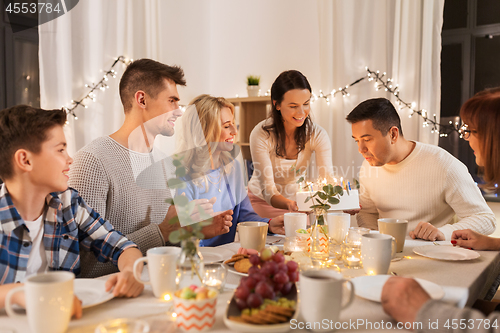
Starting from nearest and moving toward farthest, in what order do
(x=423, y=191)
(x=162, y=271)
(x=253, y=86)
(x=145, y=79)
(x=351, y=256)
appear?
(x=162, y=271) → (x=351, y=256) → (x=145, y=79) → (x=423, y=191) → (x=253, y=86)

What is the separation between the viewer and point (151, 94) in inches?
72.5

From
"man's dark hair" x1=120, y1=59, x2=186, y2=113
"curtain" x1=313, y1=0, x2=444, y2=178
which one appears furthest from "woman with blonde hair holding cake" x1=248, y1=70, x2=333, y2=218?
"curtain" x1=313, y1=0, x2=444, y2=178

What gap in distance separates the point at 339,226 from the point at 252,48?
338 centimetres

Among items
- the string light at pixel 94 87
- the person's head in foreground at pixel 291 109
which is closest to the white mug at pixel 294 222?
the person's head in foreground at pixel 291 109

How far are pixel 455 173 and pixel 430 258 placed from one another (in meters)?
0.80

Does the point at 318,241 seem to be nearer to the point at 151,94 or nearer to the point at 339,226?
the point at 339,226

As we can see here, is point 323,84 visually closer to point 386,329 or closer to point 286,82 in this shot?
point 286,82

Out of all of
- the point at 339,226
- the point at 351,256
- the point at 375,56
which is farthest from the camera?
the point at 375,56

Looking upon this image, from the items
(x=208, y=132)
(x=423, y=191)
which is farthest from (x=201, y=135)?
(x=423, y=191)

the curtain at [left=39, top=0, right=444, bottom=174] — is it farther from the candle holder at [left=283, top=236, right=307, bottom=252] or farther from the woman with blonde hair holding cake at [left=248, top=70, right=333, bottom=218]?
the candle holder at [left=283, top=236, right=307, bottom=252]

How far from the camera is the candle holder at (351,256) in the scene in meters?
1.22

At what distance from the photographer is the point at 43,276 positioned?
78cm

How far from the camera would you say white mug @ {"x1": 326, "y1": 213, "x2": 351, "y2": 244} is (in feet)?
4.77

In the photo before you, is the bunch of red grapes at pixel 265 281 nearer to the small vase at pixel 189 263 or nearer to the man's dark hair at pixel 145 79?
the small vase at pixel 189 263
